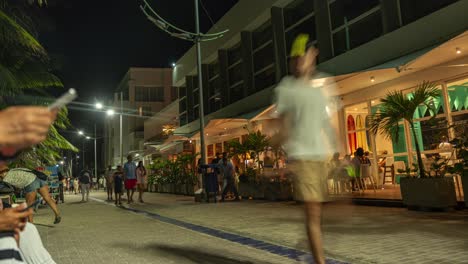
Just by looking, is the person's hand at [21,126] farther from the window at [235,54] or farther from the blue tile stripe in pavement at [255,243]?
the window at [235,54]

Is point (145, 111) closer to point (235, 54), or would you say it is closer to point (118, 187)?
point (235, 54)

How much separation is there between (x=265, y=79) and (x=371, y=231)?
14.6 m

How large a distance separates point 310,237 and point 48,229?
6755 millimetres

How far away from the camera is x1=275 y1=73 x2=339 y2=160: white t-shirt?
3631 mm

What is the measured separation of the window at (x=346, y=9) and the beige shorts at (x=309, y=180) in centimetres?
1136

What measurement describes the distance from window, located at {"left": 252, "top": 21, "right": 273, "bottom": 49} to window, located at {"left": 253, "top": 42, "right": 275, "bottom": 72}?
0.37 meters

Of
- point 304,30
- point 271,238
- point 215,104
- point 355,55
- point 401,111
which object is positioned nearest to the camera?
point 271,238

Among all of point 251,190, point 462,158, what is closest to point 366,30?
point 251,190

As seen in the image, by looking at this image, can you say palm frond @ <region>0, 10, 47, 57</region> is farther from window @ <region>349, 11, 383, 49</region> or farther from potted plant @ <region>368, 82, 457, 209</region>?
window @ <region>349, 11, 383, 49</region>

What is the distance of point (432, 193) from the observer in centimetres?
796

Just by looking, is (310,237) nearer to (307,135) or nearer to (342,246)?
(307,135)

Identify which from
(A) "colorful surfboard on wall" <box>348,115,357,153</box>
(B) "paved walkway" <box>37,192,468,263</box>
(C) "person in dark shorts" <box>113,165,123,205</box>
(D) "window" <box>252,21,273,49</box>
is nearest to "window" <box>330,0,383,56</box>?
(A) "colorful surfboard on wall" <box>348,115,357,153</box>

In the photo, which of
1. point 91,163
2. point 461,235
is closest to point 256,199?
point 461,235

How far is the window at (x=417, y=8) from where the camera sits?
11.0m
